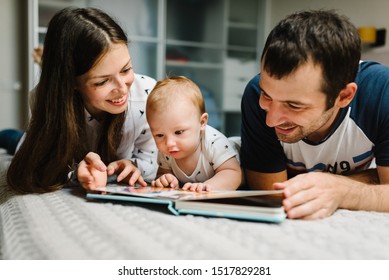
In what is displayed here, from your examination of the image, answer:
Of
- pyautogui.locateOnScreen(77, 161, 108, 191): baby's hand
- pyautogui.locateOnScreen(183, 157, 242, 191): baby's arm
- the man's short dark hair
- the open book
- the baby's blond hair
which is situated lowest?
pyautogui.locateOnScreen(183, 157, 242, 191): baby's arm

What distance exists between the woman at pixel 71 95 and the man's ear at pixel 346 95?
55 centimetres

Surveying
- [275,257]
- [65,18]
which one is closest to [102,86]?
[65,18]

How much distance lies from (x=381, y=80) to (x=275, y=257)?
0.63m

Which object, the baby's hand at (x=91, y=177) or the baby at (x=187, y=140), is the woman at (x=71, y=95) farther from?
the baby at (x=187, y=140)

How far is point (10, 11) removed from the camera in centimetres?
314

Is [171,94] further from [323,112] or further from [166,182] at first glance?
[323,112]

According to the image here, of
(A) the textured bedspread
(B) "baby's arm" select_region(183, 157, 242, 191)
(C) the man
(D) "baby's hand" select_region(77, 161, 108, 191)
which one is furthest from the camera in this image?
(B) "baby's arm" select_region(183, 157, 242, 191)

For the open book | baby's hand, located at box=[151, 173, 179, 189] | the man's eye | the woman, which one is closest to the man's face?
the man's eye

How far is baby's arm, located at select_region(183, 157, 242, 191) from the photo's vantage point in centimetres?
107

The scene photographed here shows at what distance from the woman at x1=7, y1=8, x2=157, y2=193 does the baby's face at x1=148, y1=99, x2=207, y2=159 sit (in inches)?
4.5

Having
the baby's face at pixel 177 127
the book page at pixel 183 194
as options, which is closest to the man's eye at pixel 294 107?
the book page at pixel 183 194

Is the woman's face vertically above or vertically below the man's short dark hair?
below

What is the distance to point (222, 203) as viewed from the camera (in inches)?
30.1

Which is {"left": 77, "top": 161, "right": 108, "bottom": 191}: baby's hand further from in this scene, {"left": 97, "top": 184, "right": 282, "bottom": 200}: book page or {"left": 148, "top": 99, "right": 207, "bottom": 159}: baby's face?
{"left": 148, "top": 99, "right": 207, "bottom": 159}: baby's face
